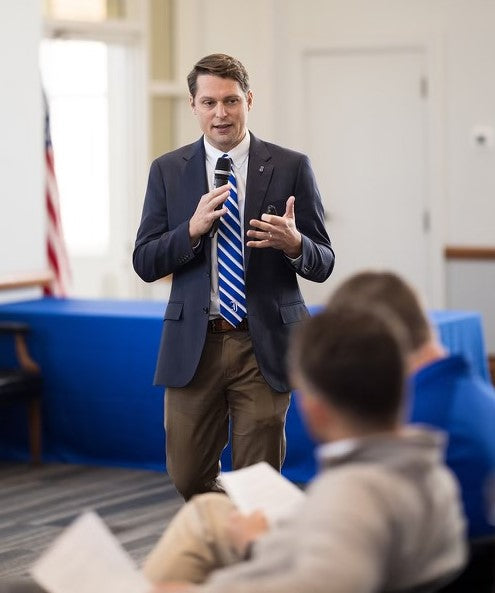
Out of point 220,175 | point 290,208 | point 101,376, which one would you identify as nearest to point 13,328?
point 101,376

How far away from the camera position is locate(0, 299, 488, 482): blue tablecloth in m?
5.75

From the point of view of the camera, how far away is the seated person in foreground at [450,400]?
2064mm

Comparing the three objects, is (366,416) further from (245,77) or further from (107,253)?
(107,253)

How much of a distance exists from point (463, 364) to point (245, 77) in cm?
147

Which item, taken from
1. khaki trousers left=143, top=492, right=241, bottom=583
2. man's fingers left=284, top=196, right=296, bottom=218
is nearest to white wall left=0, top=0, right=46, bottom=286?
man's fingers left=284, top=196, right=296, bottom=218

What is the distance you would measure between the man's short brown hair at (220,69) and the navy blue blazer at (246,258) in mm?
174

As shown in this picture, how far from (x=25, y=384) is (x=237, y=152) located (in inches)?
112

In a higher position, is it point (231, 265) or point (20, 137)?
point (20, 137)

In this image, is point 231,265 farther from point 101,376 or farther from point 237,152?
point 101,376

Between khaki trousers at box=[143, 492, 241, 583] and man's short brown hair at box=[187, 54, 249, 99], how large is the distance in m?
1.41

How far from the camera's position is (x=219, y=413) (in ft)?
11.1

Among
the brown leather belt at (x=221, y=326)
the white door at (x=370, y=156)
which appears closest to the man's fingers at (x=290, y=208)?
the brown leather belt at (x=221, y=326)

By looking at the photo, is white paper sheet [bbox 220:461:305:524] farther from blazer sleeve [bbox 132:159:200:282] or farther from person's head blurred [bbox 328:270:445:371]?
blazer sleeve [bbox 132:159:200:282]

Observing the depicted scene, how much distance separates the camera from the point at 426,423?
212 centimetres
